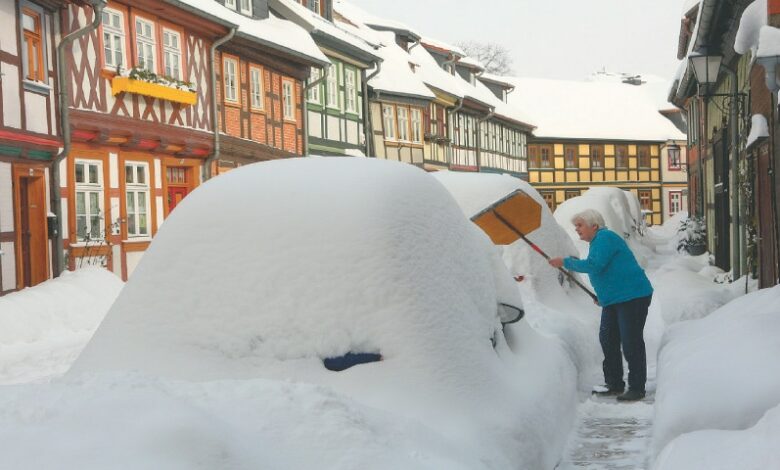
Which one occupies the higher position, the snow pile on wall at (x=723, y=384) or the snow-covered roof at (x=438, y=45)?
the snow-covered roof at (x=438, y=45)

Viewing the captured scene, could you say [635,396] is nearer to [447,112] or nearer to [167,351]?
[167,351]

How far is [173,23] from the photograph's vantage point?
1862 centimetres

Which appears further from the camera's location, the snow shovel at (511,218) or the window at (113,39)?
the window at (113,39)

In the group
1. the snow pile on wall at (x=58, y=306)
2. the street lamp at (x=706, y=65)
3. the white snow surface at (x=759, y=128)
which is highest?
the street lamp at (x=706, y=65)

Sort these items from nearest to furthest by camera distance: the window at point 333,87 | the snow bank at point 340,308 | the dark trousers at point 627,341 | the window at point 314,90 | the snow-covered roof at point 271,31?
1. the snow bank at point 340,308
2. the dark trousers at point 627,341
3. the snow-covered roof at point 271,31
4. the window at point 314,90
5. the window at point 333,87

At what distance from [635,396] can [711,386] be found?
3.27 meters

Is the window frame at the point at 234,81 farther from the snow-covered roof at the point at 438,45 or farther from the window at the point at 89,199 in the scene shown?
the snow-covered roof at the point at 438,45

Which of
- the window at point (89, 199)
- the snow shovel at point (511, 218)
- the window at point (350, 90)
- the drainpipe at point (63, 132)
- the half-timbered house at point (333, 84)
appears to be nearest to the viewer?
the snow shovel at point (511, 218)

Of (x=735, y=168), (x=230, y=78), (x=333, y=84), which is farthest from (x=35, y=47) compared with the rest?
(x=333, y=84)

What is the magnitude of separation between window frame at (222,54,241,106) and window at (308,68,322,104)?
4415mm

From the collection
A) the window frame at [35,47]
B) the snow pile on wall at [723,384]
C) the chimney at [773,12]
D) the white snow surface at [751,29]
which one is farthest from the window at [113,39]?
the snow pile on wall at [723,384]

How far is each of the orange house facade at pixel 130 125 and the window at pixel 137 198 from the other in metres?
0.02

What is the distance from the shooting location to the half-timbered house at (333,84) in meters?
25.4

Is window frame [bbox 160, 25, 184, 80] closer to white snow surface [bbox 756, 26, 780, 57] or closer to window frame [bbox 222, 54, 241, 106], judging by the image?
window frame [bbox 222, 54, 241, 106]
